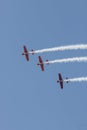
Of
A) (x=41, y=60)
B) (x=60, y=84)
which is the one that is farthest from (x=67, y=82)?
(x=41, y=60)

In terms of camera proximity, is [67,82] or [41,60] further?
[41,60]

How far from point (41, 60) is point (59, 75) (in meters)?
10.7

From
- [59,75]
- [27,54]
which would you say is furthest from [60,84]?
[27,54]

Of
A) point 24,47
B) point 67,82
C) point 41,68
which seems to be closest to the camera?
point 67,82

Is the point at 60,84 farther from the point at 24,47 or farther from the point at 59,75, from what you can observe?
the point at 24,47

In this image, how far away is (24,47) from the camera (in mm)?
183250

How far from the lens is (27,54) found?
180m

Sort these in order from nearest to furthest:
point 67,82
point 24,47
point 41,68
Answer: point 67,82 < point 41,68 < point 24,47

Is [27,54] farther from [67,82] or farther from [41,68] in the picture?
[67,82]

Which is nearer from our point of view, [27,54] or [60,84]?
→ [60,84]

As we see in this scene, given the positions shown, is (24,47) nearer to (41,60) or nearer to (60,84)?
(41,60)

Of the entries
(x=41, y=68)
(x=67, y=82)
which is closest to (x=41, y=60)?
(x=41, y=68)

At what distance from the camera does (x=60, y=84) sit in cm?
16488

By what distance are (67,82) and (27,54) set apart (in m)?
24.8
